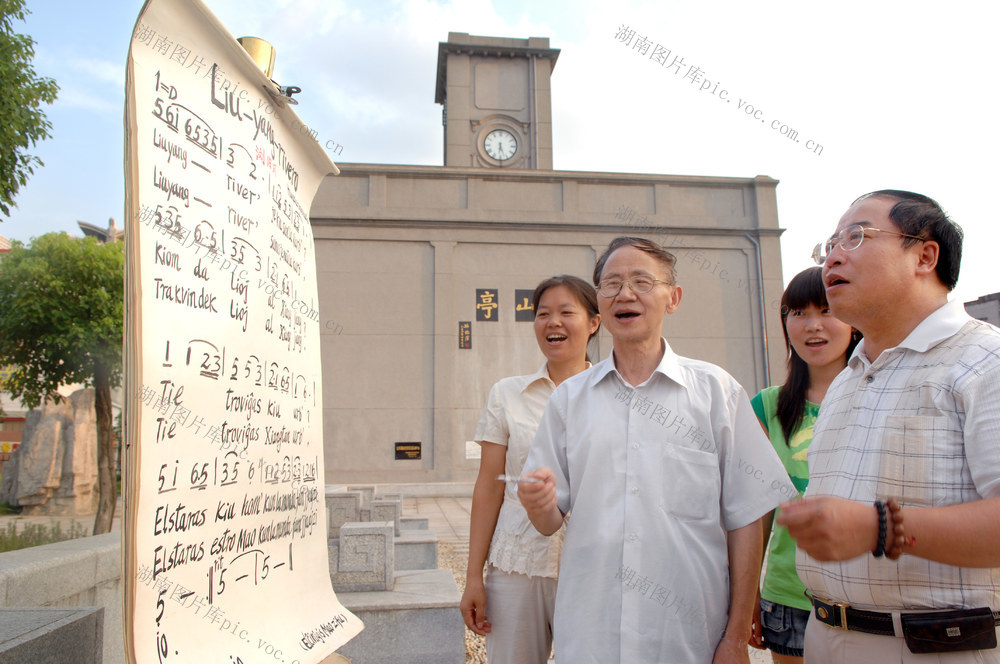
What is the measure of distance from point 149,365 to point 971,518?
1652 millimetres

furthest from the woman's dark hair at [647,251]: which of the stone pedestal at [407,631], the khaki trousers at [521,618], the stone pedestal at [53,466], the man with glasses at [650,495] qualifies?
the stone pedestal at [53,466]

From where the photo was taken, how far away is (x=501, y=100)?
17406 mm

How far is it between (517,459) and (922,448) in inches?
50.1

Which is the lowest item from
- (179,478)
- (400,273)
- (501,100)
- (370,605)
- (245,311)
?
(370,605)

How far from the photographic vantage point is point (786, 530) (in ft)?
6.68

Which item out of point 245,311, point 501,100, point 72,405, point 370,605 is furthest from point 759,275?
point 72,405

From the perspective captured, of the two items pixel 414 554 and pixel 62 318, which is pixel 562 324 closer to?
pixel 414 554

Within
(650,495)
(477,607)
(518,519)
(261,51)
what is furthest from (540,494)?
(261,51)

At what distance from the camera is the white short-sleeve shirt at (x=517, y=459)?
79.6 inches

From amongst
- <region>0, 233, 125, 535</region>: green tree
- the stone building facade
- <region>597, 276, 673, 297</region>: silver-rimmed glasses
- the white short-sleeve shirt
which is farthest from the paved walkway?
<region>597, 276, 673, 297</region>: silver-rimmed glasses

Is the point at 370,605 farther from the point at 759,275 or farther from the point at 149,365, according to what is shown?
the point at 759,275

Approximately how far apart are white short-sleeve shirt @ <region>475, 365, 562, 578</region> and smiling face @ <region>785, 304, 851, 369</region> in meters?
0.98

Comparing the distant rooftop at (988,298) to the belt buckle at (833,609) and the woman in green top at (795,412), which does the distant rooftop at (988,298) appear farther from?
the belt buckle at (833,609)

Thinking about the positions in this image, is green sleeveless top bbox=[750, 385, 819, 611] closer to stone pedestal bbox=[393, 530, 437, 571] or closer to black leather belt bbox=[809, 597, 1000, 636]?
black leather belt bbox=[809, 597, 1000, 636]
